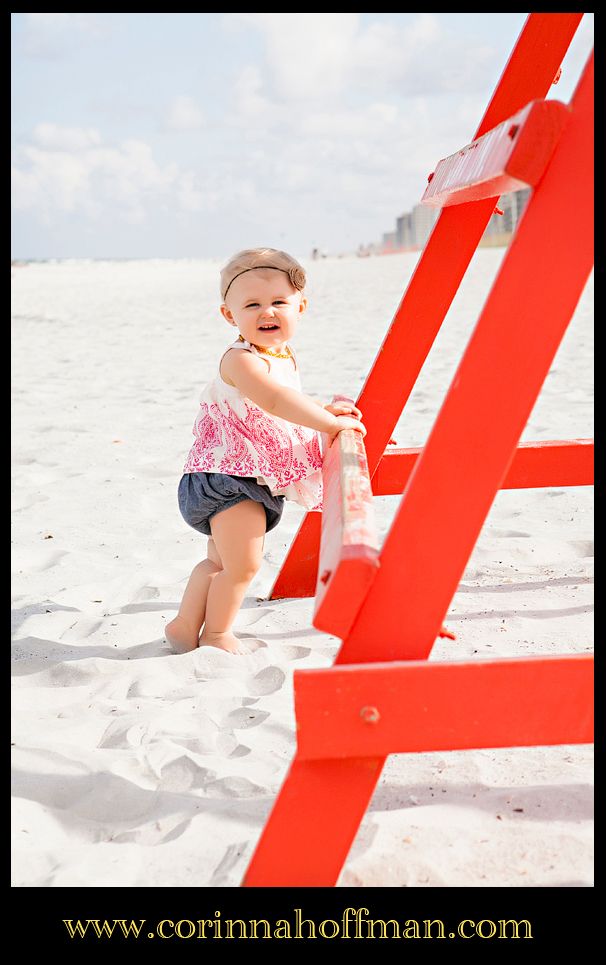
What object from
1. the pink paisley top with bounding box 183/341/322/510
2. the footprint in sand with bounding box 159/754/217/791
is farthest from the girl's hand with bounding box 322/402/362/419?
the footprint in sand with bounding box 159/754/217/791

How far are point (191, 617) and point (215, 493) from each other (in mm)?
326

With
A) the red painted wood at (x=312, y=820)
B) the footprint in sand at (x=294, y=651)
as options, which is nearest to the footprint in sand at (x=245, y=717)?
the footprint in sand at (x=294, y=651)

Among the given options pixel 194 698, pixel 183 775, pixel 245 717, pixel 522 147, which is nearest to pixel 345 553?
pixel 522 147

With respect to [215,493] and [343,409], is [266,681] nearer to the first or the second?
[215,493]

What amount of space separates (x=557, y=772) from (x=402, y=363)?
1.05 m

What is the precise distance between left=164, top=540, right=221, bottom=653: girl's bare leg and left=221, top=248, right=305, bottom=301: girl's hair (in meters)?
0.71

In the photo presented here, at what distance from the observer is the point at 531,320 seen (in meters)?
1.26

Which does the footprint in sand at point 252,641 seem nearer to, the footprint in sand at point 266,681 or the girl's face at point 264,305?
the footprint in sand at point 266,681

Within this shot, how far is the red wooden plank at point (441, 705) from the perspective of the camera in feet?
4.17

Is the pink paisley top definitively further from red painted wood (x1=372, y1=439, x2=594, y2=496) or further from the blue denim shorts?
red painted wood (x1=372, y1=439, x2=594, y2=496)

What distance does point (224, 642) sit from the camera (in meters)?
2.35

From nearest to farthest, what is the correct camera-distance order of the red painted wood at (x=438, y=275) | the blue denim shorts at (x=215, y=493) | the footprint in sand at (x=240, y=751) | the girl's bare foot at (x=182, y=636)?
the footprint in sand at (x=240, y=751) → the red painted wood at (x=438, y=275) → the blue denim shorts at (x=215, y=493) → the girl's bare foot at (x=182, y=636)
